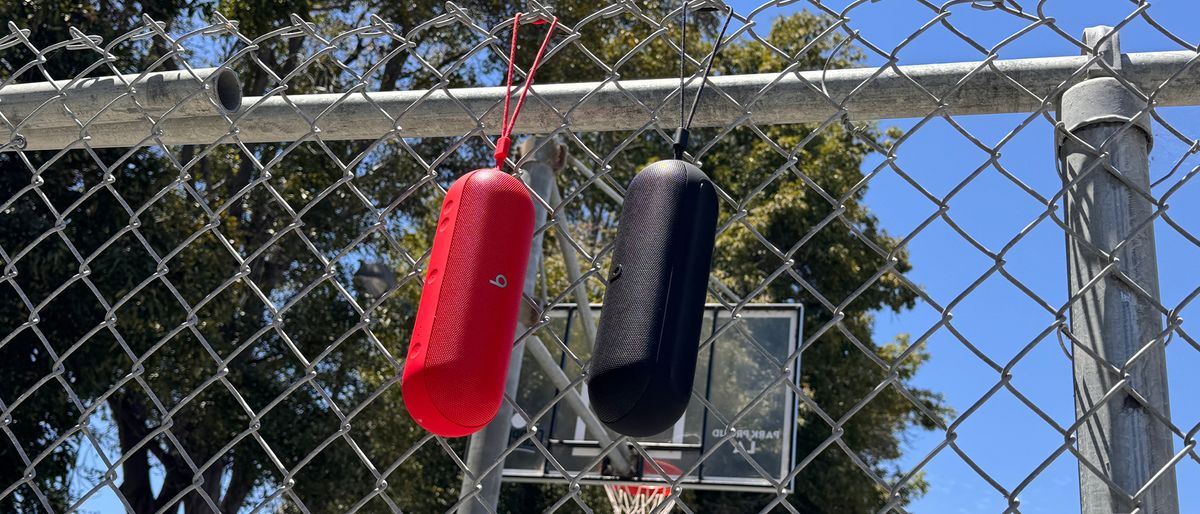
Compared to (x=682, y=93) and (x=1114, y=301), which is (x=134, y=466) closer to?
(x=682, y=93)

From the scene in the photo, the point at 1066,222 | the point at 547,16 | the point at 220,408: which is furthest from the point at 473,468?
the point at 220,408

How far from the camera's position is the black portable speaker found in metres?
1.12

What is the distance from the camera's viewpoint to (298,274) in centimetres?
992

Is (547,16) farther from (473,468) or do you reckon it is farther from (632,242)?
(473,468)

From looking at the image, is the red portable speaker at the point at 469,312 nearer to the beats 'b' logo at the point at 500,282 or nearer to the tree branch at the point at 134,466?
the beats 'b' logo at the point at 500,282

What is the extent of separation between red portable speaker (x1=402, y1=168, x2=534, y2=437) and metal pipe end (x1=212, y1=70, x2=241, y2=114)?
596 millimetres

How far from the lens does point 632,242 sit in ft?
3.92

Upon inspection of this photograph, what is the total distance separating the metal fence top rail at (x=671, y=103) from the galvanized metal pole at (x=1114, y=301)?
0.05m

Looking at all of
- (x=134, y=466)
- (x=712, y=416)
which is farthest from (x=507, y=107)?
(x=134, y=466)

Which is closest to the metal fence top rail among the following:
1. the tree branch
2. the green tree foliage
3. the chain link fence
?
the chain link fence

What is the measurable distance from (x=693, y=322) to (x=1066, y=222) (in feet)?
1.66

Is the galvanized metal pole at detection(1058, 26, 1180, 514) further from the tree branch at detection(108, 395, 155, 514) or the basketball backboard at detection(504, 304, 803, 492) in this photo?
the tree branch at detection(108, 395, 155, 514)

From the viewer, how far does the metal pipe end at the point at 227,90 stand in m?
1.73

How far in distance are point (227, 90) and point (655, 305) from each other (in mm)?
934
